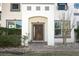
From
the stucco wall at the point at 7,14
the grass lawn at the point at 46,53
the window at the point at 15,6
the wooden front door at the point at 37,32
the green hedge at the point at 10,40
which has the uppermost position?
the window at the point at 15,6

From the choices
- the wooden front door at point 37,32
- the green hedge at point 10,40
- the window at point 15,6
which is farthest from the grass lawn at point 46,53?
the window at point 15,6

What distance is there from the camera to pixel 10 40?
4.00 metres

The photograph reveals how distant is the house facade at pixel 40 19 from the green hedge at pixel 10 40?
0.13 m

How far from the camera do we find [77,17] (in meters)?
3.97

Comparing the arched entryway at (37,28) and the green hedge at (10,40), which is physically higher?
the arched entryway at (37,28)

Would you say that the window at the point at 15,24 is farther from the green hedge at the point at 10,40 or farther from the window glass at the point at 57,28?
the window glass at the point at 57,28

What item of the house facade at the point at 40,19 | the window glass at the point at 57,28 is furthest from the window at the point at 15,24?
the window glass at the point at 57,28

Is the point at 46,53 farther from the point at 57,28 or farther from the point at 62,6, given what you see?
the point at 62,6

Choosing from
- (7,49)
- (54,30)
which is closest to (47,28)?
(54,30)

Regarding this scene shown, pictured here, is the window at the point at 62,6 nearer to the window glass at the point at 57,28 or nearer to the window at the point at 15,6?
the window glass at the point at 57,28

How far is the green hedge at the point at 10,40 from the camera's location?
399cm

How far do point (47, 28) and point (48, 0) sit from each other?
399mm

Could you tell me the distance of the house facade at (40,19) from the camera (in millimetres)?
3949

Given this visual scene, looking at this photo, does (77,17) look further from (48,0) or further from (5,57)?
(5,57)
